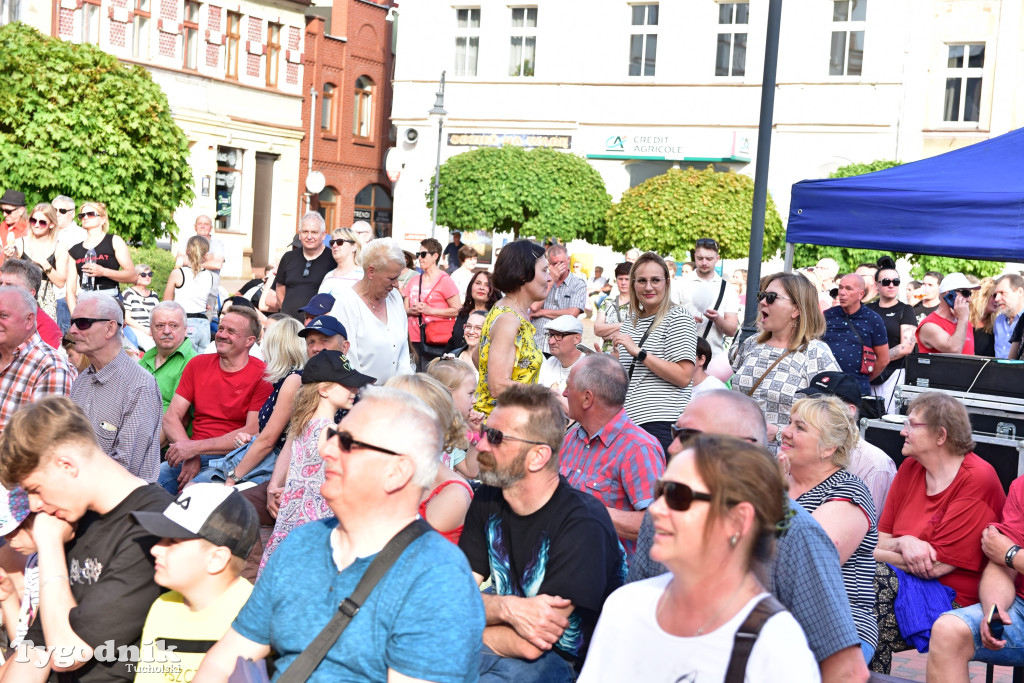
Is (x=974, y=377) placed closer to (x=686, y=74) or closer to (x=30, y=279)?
(x=30, y=279)

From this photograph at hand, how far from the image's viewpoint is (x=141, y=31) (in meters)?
32.9

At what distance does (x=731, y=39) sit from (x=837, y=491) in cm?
3116

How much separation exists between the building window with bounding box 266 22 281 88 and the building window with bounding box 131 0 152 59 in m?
4.87

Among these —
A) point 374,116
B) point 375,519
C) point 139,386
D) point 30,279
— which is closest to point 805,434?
point 375,519

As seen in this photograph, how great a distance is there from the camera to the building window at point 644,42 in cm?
3444

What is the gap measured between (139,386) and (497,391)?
1900mm

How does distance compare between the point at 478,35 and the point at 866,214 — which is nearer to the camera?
the point at 866,214

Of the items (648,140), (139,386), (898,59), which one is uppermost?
(898,59)

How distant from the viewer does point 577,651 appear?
3.91m

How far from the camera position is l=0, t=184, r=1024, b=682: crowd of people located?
2785mm

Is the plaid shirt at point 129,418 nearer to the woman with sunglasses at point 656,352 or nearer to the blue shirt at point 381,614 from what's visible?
the woman with sunglasses at point 656,352

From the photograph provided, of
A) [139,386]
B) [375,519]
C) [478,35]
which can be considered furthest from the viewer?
[478,35]

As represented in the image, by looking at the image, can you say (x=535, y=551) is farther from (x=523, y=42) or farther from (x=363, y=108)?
(x=363, y=108)

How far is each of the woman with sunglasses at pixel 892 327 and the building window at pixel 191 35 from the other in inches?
1119
